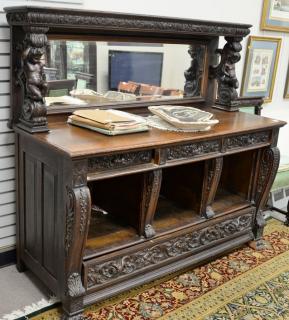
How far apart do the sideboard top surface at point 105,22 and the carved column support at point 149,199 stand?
2.41 feet

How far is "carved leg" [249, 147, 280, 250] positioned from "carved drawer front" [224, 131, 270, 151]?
90mm

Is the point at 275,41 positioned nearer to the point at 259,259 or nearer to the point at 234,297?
the point at 259,259

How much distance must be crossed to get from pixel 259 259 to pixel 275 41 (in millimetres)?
1759

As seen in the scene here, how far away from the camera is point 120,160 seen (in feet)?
6.00

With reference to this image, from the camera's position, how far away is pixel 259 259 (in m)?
2.62

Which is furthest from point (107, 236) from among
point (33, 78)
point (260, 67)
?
point (260, 67)

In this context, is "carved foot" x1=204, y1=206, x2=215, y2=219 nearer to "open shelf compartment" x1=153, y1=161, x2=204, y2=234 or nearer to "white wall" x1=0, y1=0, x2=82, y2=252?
"open shelf compartment" x1=153, y1=161, x2=204, y2=234

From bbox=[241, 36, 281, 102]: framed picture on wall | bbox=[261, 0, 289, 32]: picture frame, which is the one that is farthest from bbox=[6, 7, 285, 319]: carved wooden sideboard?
bbox=[261, 0, 289, 32]: picture frame

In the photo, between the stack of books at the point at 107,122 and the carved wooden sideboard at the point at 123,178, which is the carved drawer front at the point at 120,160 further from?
the stack of books at the point at 107,122

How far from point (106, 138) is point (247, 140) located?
92 cm

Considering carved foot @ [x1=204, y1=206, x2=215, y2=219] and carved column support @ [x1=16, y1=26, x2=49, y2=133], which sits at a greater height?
carved column support @ [x1=16, y1=26, x2=49, y2=133]

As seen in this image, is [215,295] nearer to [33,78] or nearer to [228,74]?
[228,74]

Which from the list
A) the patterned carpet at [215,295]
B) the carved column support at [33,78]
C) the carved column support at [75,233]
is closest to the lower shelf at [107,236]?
the carved column support at [75,233]

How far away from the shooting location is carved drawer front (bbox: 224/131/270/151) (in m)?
2.29
